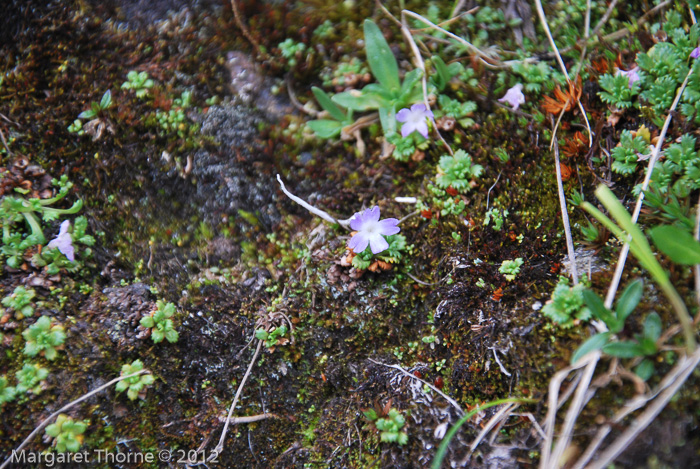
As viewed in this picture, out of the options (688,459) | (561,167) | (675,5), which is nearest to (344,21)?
(561,167)

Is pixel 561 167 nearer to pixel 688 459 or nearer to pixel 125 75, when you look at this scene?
pixel 688 459

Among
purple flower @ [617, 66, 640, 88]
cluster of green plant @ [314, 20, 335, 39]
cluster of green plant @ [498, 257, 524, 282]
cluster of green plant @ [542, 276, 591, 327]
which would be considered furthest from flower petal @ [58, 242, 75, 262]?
purple flower @ [617, 66, 640, 88]

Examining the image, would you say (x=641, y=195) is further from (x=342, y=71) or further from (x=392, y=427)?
(x=342, y=71)

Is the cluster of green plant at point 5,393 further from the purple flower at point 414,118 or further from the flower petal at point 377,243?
the purple flower at point 414,118

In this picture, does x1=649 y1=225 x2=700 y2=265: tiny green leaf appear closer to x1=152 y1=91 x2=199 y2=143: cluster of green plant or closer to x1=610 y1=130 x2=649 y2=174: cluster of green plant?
x1=610 y1=130 x2=649 y2=174: cluster of green plant

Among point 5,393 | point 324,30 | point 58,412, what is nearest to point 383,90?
point 324,30

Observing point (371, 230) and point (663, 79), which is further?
point (371, 230)

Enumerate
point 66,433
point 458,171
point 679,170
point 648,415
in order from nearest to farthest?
1. point 648,415
2. point 679,170
3. point 66,433
4. point 458,171
